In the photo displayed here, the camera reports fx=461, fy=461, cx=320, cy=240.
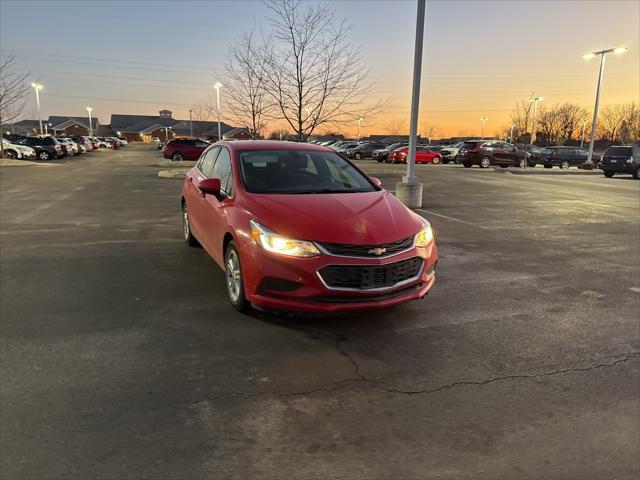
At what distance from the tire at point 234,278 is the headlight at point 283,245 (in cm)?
42

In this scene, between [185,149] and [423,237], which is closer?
[423,237]

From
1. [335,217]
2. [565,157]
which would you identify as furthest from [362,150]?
[335,217]

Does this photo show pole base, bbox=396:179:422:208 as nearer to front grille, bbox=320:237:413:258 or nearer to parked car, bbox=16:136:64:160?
front grille, bbox=320:237:413:258

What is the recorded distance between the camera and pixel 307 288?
383cm

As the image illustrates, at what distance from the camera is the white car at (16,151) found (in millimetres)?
33844

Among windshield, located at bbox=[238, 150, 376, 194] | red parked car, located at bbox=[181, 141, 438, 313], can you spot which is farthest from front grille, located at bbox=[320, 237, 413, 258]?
windshield, located at bbox=[238, 150, 376, 194]

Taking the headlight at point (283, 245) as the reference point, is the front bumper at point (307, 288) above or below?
below

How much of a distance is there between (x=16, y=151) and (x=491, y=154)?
34740 mm

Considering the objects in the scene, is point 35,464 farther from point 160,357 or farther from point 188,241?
point 188,241

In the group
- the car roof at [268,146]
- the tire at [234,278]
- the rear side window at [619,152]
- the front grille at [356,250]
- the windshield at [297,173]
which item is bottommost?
the tire at [234,278]

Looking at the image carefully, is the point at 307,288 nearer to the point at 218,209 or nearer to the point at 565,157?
the point at 218,209

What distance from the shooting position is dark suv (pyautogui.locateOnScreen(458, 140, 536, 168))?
33.2 m

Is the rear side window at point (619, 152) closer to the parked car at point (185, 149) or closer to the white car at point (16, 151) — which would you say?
the parked car at point (185, 149)

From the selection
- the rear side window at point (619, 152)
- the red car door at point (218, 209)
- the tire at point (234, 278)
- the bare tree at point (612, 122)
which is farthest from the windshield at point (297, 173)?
the bare tree at point (612, 122)
